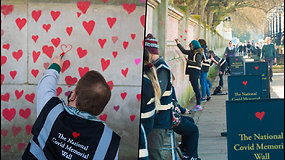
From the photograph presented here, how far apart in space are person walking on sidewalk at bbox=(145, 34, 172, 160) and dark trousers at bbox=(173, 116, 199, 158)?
106cm

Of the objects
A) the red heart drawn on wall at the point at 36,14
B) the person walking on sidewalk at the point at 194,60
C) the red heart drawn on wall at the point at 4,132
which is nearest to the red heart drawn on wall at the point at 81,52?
the red heart drawn on wall at the point at 36,14

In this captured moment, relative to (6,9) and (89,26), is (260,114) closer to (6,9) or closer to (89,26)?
(89,26)

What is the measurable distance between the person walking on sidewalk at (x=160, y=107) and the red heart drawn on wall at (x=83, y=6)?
31.5 inches

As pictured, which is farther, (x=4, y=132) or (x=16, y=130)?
(x=4, y=132)

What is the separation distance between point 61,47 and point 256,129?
176 cm

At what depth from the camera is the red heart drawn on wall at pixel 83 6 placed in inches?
157

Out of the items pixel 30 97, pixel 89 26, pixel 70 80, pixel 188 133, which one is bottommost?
pixel 188 133

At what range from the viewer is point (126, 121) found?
461cm

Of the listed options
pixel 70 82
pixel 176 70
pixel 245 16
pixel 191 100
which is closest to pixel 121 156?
pixel 70 82

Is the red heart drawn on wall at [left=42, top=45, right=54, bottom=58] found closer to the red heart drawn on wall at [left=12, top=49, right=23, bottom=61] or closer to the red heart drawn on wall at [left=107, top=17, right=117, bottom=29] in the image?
the red heart drawn on wall at [left=12, top=49, right=23, bottom=61]

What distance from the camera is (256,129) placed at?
393 cm

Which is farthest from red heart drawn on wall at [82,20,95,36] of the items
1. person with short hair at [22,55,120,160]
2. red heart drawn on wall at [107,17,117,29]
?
person with short hair at [22,55,120,160]

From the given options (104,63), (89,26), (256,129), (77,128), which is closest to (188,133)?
(256,129)

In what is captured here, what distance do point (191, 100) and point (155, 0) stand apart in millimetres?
6276
